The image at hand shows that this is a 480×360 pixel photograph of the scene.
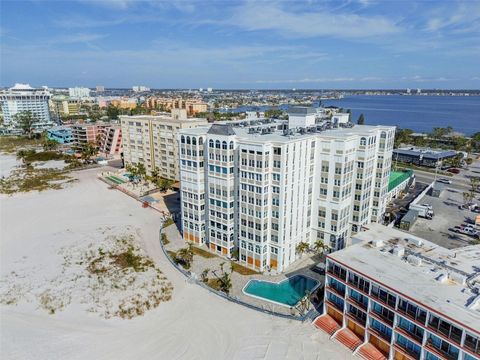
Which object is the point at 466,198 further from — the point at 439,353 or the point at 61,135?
the point at 61,135

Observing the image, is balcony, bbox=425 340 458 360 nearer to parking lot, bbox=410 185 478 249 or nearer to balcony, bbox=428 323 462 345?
balcony, bbox=428 323 462 345

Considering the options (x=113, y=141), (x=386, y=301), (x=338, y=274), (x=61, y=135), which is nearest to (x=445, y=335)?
(x=386, y=301)

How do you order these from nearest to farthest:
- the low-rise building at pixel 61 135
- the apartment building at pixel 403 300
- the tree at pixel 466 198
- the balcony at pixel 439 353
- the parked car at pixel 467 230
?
the balcony at pixel 439 353
the apartment building at pixel 403 300
the parked car at pixel 467 230
the tree at pixel 466 198
the low-rise building at pixel 61 135

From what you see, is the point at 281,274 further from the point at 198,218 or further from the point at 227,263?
the point at 198,218

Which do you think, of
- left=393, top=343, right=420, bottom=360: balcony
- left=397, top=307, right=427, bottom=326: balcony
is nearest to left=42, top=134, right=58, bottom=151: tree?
left=393, top=343, right=420, bottom=360: balcony

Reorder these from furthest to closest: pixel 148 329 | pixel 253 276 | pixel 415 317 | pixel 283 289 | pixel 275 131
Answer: pixel 275 131 → pixel 253 276 → pixel 283 289 → pixel 148 329 → pixel 415 317

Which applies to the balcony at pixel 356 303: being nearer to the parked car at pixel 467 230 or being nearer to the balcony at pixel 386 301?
the balcony at pixel 386 301

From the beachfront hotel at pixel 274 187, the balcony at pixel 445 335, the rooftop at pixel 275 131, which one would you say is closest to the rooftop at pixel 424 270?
the balcony at pixel 445 335

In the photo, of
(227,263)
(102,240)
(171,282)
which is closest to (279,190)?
(227,263)
